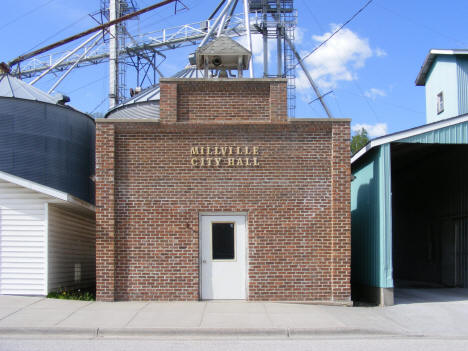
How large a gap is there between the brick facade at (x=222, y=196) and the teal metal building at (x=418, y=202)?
4.10 ft

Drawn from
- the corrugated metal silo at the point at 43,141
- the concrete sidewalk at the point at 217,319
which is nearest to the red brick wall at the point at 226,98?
the concrete sidewalk at the point at 217,319

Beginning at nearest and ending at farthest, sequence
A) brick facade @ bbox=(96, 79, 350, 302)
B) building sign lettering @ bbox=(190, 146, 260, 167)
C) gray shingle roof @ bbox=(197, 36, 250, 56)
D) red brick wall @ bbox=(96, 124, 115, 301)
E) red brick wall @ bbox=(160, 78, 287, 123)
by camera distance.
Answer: red brick wall @ bbox=(96, 124, 115, 301)
brick facade @ bbox=(96, 79, 350, 302)
building sign lettering @ bbox=(190, 146, 260, 167)
red brick wall @ bbox=(160, 78, 287, 123)
gray shingle roof @ bbox=(197, 36, 250, 56)

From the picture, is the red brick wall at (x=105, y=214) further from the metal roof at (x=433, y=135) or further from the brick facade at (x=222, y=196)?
the metal roof at (x=433, y=135)

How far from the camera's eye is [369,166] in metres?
16.0

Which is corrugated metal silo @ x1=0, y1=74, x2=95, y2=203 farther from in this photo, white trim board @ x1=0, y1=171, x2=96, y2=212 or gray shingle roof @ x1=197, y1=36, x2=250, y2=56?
gray shingle roof @ x1=197, y1=36, x2=250, y2=56

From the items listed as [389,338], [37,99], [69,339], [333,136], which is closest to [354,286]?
[333,136]

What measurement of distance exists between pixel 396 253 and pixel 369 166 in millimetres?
11606

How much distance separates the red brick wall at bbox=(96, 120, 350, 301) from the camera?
13859mm

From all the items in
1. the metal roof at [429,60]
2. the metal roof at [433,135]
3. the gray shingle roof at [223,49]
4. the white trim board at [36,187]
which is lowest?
the white trim board at [36,187]

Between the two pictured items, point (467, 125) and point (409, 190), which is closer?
point (467, 125)

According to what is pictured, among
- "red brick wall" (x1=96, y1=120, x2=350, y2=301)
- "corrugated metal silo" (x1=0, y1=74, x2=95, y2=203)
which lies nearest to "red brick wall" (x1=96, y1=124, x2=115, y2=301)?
"red brick wall" (x1=96, y1=120, x2=350, y2=301)

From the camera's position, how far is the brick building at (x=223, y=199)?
1388 centimetres

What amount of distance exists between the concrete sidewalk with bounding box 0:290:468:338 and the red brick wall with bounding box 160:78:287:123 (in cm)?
474

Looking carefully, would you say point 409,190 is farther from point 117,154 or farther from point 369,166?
point 117,154
